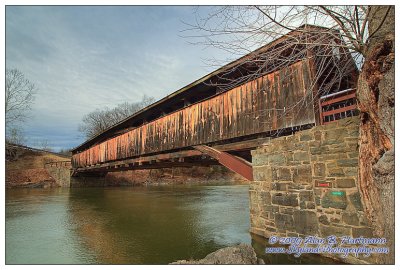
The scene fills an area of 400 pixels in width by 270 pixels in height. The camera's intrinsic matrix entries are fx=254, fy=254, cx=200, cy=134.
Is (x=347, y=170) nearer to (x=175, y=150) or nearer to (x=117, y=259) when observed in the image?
(x=117, y=259)

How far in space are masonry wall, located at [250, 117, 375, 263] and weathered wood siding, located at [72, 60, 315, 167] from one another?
0.94 metres

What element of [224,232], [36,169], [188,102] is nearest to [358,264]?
[224,232]

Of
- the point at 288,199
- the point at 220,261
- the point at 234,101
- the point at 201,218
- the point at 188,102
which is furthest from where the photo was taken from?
the point at 188,102

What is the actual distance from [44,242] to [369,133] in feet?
23.1

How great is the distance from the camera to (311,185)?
5.24m

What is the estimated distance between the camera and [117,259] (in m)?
4.93

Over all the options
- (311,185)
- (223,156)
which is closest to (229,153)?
(223,156)

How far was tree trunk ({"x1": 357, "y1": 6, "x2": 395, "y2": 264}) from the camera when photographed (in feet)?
9.09

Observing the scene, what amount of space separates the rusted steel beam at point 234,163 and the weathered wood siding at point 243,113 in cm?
46

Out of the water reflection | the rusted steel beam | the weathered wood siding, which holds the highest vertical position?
the weathered wood siding

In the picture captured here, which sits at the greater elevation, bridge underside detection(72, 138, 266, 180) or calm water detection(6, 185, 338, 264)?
bridge underside detection(72, 138, 266, 180)

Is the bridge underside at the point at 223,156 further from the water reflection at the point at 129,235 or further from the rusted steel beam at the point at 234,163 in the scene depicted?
the water reflection at the point at 129,235

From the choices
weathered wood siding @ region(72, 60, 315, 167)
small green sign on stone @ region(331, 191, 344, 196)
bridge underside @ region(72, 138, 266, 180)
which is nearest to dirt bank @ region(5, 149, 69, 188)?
bridge underside @ region(72, 138, 266, 180)

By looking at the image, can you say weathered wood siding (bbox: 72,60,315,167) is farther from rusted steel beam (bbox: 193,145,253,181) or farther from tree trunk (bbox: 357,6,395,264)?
tree trunk (bbox: 357,6,395,264)
